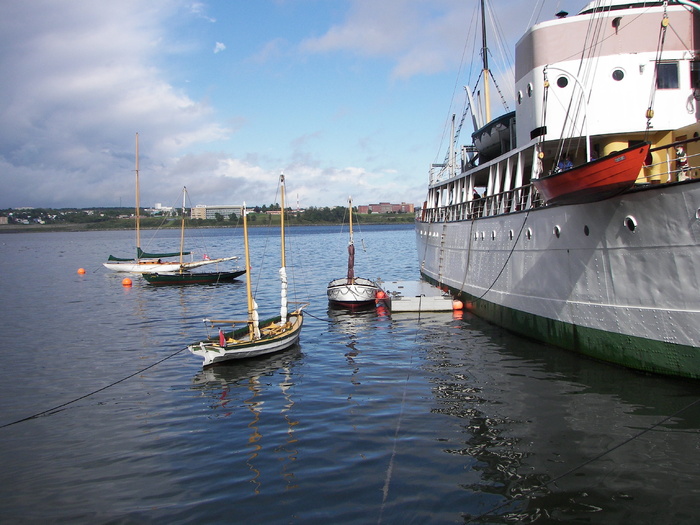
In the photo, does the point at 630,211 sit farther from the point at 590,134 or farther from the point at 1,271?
the point at 1,271

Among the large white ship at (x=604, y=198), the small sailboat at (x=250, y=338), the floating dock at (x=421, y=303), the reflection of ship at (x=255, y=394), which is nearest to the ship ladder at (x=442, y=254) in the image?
the floating dock at (x=421, y=303)

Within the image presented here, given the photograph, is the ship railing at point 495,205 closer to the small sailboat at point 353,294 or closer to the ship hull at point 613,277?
the ship hull at point 613,277

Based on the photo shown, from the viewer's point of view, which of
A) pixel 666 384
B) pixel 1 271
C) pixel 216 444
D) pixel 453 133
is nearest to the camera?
pixel 216 444

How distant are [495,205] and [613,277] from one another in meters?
9.19

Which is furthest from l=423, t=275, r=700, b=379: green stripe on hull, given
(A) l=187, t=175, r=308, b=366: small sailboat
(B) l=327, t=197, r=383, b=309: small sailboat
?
(B) l=327, t=197, r=383, b=309: small sailboat

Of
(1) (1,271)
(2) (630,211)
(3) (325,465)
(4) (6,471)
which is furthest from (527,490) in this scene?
(1) (1,271)

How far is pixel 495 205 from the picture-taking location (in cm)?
2289

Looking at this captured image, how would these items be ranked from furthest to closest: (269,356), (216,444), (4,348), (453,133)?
(453,133) < (4,348) < (269,356) < (216,444)

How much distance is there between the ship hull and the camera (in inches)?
488

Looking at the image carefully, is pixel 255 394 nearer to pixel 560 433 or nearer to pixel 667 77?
A: pixel 560 433

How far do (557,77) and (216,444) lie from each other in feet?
51.9

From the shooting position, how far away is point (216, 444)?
11.4m

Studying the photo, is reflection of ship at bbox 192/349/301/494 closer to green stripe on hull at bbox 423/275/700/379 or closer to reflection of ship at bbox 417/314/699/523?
reflection of ship at bbox 417/314/699/523

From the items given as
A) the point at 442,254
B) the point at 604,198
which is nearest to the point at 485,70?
the point at 442,254
